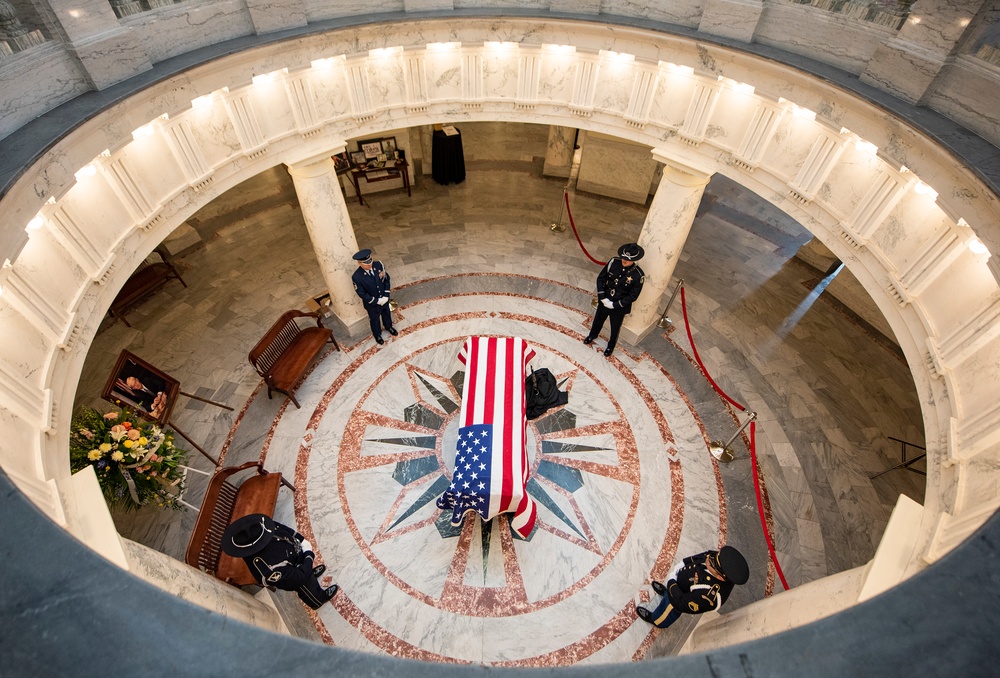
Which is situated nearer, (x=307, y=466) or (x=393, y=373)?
(x=307, y=466)

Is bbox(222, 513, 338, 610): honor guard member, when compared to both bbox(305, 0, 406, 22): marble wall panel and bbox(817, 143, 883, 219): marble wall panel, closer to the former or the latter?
bbox(305, 0, 406, 22): marble wall panel

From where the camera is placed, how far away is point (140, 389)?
5.58 m

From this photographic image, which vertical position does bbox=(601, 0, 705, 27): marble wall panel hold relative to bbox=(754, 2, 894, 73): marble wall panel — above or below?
above

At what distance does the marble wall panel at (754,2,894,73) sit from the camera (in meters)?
4.68

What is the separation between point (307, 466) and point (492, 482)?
2888mm

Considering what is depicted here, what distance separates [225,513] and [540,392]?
402cm

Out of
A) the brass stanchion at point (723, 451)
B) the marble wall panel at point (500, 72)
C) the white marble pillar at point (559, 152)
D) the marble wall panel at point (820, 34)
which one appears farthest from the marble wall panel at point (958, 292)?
the white marble pillar at point (559, 152)

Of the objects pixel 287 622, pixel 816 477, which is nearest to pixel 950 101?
pixel 816 477

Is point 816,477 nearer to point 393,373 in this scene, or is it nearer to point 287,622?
point 393,373

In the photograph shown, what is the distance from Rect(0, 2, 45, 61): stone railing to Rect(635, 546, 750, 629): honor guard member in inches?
296

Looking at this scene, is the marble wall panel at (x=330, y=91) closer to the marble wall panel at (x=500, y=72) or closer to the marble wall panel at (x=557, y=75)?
the marble wall panel at (x=500, y=72)

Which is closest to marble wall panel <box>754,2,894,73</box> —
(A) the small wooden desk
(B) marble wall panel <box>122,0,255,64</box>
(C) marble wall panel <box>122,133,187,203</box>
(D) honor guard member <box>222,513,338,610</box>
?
(B) marble wall panel <box>122,0,255,64</box>

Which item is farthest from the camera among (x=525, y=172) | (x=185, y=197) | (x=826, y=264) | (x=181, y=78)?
(x=525, y=172)

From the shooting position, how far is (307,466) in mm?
6367
